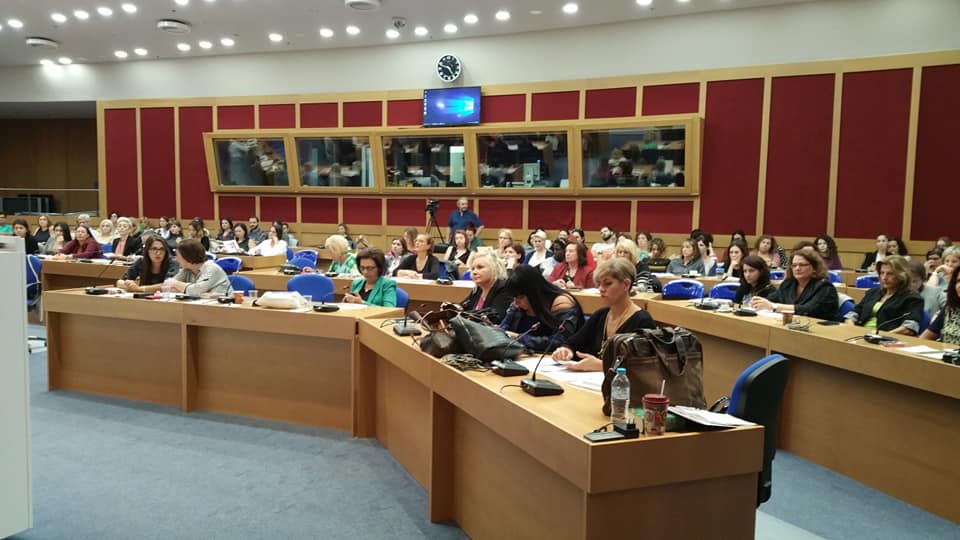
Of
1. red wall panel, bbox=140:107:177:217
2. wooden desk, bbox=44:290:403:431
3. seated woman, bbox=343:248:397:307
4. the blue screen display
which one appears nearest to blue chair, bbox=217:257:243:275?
wooden desk, bbox=44:290:403:431

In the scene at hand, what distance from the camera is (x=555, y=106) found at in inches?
492

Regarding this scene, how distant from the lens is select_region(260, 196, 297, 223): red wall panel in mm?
14625

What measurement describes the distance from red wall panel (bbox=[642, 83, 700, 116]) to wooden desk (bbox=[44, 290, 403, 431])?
8.11 metres

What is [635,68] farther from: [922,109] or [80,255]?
[80,255]

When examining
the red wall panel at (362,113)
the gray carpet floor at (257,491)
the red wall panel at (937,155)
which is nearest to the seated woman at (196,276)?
the gray carpet floor at (257,491)

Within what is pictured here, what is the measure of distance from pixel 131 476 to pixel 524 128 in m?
9.57

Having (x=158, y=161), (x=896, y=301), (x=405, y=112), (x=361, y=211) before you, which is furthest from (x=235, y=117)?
(x=896, y=301)

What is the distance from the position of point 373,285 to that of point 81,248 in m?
5.62

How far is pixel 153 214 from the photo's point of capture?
51.9 feet

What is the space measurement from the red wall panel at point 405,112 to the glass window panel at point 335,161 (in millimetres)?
639

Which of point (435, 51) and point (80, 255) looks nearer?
point (80, 255)

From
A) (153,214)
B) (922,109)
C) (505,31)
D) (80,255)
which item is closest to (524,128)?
(505,31)

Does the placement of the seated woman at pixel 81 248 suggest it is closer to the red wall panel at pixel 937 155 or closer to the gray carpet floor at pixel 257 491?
the gray carpet floor at pixel 257 491

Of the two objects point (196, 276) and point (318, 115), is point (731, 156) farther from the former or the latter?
point (196, 276)
